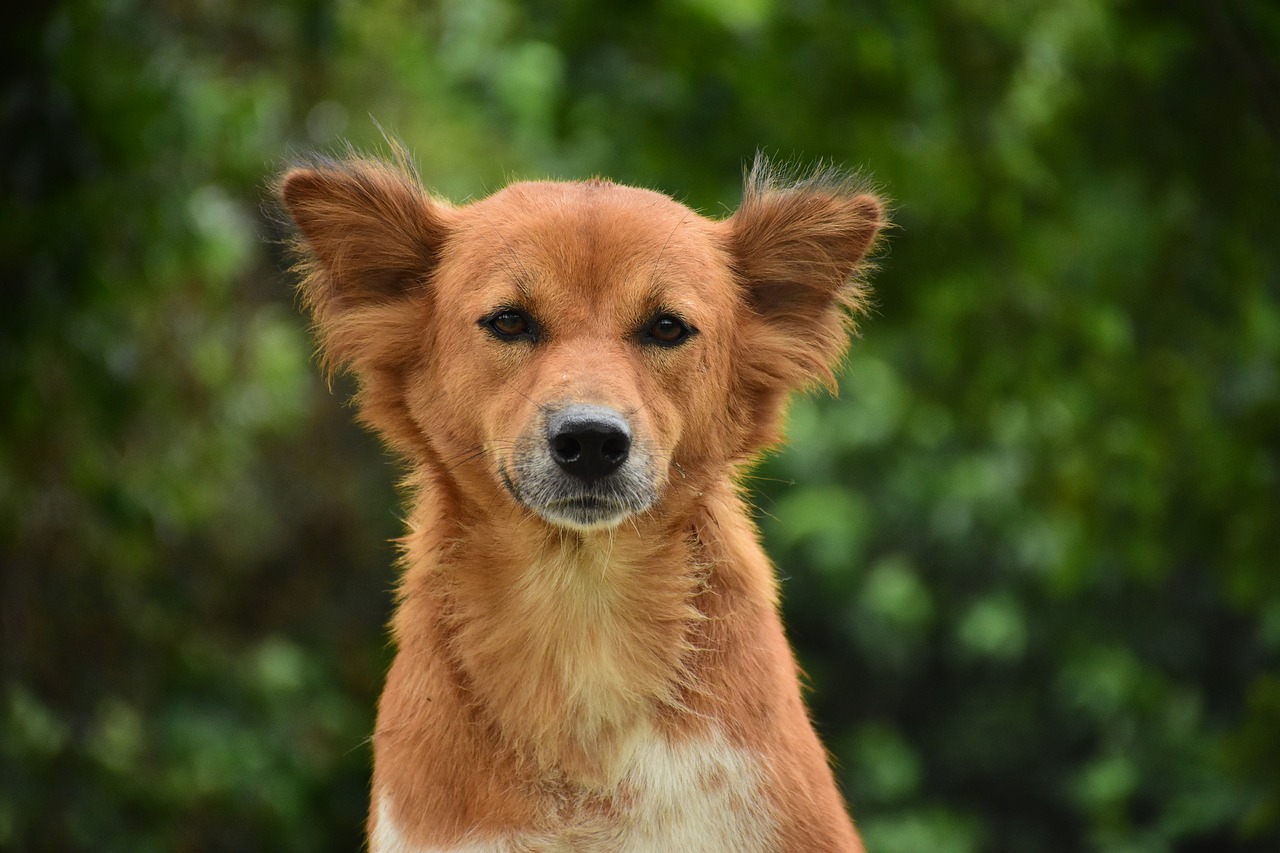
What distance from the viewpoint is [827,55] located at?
7766 millimetres

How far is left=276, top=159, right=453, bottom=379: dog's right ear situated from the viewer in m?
3.96

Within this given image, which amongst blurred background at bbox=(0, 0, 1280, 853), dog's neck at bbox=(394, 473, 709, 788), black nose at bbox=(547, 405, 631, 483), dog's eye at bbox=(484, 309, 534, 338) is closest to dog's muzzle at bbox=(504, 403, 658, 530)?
black nose at bbox=(547, 405, 631, 483)

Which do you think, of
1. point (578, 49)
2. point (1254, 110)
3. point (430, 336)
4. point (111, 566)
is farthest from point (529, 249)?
point (111, 566)

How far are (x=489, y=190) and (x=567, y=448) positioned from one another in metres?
4.75

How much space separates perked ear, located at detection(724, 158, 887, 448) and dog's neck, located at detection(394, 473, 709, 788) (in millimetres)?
454

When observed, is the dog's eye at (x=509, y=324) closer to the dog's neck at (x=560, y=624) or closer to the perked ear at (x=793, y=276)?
the dog's neck at (x=560, y=624)

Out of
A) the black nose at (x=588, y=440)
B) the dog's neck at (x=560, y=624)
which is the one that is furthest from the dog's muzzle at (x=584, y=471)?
the dog's neck at (x=560, y=624)

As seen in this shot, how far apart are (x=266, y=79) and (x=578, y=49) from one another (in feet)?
11.3

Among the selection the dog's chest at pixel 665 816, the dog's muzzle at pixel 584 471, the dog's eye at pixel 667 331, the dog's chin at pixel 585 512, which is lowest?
the dog's chest at pixel 665 816

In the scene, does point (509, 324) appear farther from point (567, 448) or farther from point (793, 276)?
point (793, 276)

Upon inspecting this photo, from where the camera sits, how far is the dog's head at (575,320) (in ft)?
12.0

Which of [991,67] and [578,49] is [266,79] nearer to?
[578,49]

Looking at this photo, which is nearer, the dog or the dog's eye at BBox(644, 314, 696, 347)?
the dog

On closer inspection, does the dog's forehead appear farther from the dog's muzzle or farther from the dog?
the dog's muzzle
